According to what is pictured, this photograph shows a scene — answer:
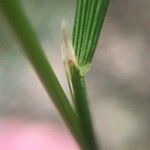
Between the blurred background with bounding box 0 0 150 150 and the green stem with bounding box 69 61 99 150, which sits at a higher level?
the blurred background with bounding box 0 0 150 150

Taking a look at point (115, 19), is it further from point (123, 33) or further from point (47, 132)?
point (47, 132)

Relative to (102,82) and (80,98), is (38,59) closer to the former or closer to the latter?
(80,98)

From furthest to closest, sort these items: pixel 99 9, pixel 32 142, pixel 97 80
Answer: pixel 97 80
pixel 32 142
pixel 99 9

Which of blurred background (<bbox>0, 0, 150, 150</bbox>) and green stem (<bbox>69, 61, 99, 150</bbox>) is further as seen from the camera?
blurred background (<bbox>0, 0, 150, 150</bbox>)

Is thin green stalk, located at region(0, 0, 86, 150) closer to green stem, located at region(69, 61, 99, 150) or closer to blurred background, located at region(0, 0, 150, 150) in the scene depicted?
green stem, located at region(69, 61, 99, 150)

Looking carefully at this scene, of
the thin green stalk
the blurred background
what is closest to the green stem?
the thin green stalk

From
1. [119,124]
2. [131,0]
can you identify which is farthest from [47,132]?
[131,0]
